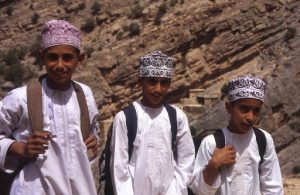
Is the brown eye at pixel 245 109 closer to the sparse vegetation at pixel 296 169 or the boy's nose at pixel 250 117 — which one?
the boy's nose at pixel 250 117

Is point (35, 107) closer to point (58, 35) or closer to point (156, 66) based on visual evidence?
point (58, 35)

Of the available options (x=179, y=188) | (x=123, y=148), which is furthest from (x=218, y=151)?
(x=123, y=148)

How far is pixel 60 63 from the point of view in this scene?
304 cm

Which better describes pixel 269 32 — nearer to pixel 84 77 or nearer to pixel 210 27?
pixel 210 27

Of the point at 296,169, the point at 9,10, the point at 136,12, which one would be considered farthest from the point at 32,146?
the point at 9,10

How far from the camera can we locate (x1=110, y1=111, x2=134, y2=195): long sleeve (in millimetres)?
3424

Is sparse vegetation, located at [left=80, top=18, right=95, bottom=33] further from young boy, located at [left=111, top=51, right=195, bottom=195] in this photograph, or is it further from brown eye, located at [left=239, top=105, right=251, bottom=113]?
brown eye, located at [left=239, top=105, right=251, bottom=113]

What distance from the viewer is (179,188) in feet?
11.6

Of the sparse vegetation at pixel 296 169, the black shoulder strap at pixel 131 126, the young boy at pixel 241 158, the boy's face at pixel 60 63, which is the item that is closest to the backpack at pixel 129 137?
the black shoulder strap at pixel 131 126

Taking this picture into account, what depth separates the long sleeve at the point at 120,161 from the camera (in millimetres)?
3424

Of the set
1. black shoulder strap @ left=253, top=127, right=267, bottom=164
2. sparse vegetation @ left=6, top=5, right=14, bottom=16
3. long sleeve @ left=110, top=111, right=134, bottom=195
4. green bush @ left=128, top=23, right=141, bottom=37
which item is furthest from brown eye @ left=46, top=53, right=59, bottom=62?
sparse vegetation @ left=6, top=5, right=14, bottom=16

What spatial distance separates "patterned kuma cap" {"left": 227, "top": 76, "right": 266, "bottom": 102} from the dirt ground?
4966mm

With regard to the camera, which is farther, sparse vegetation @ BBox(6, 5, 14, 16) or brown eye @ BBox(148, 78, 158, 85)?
sparse vegetation @ BBox(6, 5, 14, 16)

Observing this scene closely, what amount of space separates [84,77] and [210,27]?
4.17 m
